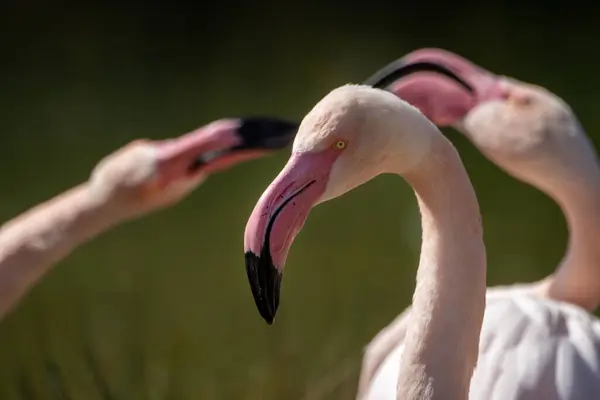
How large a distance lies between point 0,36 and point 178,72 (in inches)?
60.0

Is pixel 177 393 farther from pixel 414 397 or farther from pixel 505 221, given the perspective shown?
pixel 505 221

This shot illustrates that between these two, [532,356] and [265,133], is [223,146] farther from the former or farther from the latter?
[532,356]

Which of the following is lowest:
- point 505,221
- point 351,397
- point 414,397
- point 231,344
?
point 505,221

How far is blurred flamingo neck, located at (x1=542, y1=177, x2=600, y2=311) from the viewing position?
205 centimetres

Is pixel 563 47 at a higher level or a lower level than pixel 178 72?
lower

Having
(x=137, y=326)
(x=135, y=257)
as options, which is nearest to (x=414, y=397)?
(x=137, y=326)

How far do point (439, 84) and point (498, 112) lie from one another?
13 centimetres

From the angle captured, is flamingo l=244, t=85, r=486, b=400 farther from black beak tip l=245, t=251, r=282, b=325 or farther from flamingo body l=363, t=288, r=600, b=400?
flamingo body l=363, t=288, r=600, b=400

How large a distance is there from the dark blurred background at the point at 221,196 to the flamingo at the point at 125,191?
0.72 feet

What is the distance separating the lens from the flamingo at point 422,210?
3.96 ft

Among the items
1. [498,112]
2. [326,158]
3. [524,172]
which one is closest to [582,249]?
[524,172]

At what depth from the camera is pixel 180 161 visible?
2062 millimetres

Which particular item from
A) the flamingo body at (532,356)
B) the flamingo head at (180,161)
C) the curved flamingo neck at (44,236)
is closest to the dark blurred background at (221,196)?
the curved flamingo neck at (44,236)

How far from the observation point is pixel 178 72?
280 inches
